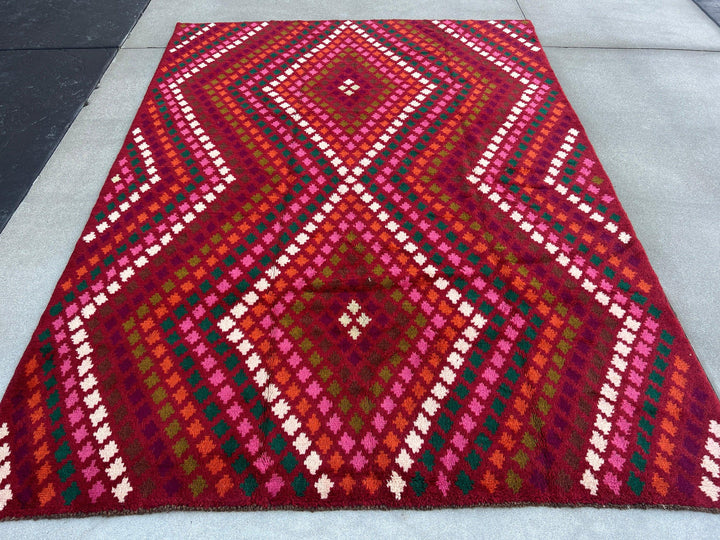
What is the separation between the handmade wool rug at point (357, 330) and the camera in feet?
3.48

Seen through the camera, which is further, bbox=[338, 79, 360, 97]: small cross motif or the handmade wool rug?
bbox=[338, 79, 360, 97]: small cross motif

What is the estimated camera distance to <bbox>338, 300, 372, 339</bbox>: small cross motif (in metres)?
1.28

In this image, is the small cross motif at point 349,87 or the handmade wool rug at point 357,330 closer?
the handmade wool rug at point 357,330

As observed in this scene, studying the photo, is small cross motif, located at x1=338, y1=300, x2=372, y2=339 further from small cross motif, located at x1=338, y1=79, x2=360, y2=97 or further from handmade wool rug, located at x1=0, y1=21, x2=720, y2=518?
small cross motif, located at x1=338, y1=79, x2=360, y2=97

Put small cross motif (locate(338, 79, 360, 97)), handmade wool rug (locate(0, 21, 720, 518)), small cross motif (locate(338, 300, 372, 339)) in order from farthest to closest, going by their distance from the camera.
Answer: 1. small cross motif (locate(338, 79, 360, 97))
2. small cross motif (locate(338, 300, 372, 339))
3. handmade wool rug (locate(0, 21, 720, 518))

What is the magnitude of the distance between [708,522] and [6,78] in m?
2.98

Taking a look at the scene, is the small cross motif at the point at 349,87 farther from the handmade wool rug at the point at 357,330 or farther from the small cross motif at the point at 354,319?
the small cross motif at the point at 354,319

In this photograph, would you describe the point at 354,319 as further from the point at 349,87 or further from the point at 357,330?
the point at 349,87

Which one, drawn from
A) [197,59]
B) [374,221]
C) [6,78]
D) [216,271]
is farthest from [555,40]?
[6,78]

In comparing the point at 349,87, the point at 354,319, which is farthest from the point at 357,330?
the point at 349,87

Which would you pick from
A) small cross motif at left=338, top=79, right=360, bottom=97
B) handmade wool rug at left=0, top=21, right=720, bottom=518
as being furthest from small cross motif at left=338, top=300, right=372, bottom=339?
small cross motif at left=338, top=79, right=360, bottom=97

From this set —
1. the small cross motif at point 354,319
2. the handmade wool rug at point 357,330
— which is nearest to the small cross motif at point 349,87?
the handmade wool rug at point 357,330

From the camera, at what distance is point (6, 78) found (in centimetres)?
202

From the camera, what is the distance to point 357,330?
1.28 meters
